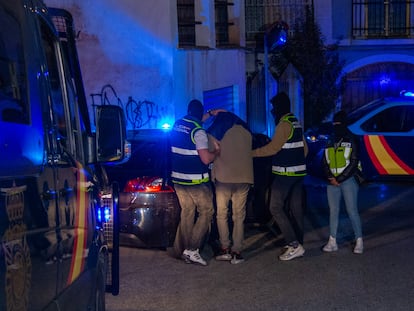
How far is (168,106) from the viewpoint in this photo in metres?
11.2

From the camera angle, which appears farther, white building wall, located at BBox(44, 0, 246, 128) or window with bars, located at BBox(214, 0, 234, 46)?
window with bars, located at BBox(214, 0, 234, 46)

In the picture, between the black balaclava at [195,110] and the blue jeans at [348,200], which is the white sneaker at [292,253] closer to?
the blue jeans at [348,200]

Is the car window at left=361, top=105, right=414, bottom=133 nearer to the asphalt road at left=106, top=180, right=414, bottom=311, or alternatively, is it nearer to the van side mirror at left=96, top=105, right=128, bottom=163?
the asphalt road at left=106, top=180, right=414, bottom=311

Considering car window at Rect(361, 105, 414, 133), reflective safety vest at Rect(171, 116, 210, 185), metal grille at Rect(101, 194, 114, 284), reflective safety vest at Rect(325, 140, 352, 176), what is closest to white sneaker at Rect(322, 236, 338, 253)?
reflective safety vest at Rect(325, 140, 352, 176)

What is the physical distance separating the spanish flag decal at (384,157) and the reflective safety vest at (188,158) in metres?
5.98

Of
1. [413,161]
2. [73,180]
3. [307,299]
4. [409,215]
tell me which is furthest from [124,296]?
[413,161]

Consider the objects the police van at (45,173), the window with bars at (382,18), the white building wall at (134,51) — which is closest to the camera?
the police van at (45,173)

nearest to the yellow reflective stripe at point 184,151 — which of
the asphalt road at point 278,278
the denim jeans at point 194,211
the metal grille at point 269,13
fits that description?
the denim jeans at point 194,211

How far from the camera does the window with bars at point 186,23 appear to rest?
13453 mm

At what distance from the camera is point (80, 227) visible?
3.28 meters

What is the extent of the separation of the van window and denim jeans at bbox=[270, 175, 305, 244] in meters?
4.66

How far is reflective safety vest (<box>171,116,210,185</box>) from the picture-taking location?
21.3 feet

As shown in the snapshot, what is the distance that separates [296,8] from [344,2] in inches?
54.8

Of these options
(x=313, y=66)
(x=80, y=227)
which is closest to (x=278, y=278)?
(x=80, y=227)
